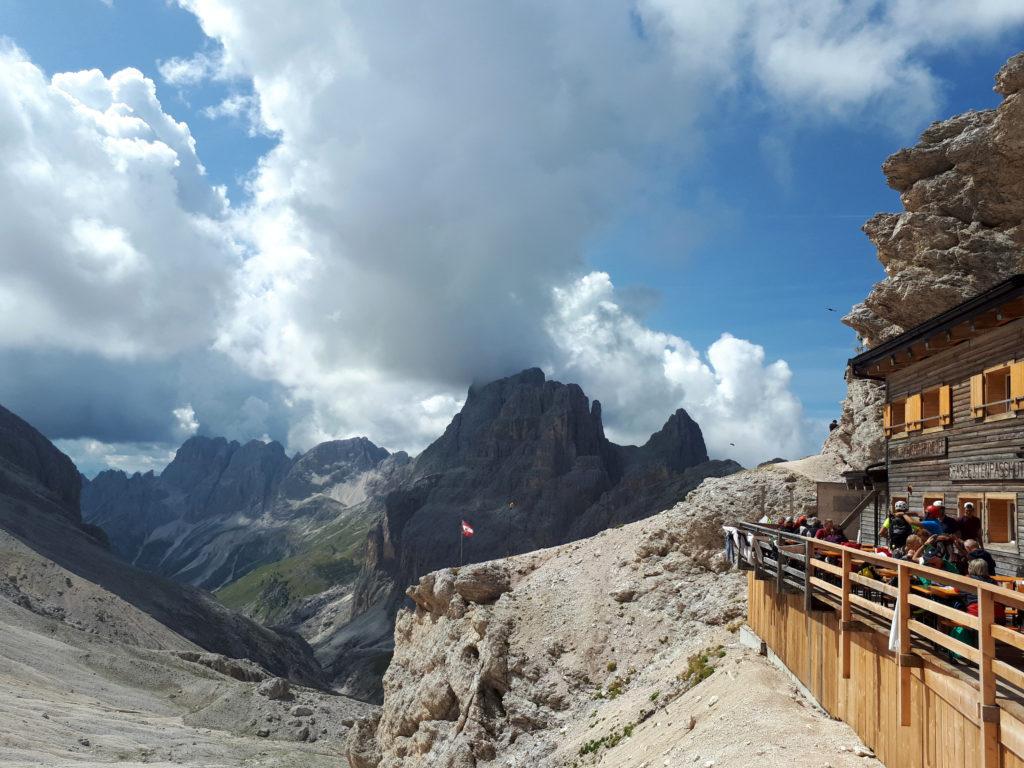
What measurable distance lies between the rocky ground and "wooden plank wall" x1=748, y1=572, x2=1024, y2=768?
4.24ft

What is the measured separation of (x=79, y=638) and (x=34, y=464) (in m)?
124

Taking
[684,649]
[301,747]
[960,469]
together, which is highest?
[960,469]

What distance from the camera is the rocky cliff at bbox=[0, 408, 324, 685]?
9925cm

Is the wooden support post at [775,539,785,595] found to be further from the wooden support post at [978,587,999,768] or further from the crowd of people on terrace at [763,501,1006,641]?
the wooden support post at [978,587,999,768]

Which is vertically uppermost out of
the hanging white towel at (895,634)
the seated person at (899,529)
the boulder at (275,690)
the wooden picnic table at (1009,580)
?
the seated person at (899,529)

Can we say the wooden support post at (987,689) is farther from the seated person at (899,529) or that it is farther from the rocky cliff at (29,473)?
the rocky cliff at (29,473)

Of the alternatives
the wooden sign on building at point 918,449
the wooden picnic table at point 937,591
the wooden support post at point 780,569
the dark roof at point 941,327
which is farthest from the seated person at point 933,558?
the wooden sign on building at point 918,449

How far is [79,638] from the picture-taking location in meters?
88.8

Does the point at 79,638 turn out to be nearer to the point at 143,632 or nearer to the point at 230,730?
the point at 143,632

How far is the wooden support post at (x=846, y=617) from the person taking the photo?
11.2 meters

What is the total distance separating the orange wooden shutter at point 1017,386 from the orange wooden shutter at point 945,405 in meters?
3.22

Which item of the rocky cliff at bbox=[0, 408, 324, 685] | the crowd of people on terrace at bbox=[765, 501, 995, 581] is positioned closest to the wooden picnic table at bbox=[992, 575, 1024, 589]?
the crowd of people on terrace at bbox=[765, 501, 995, 581]

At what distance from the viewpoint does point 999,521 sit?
62.7ft

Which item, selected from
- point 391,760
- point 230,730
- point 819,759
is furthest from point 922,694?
point 230,730
